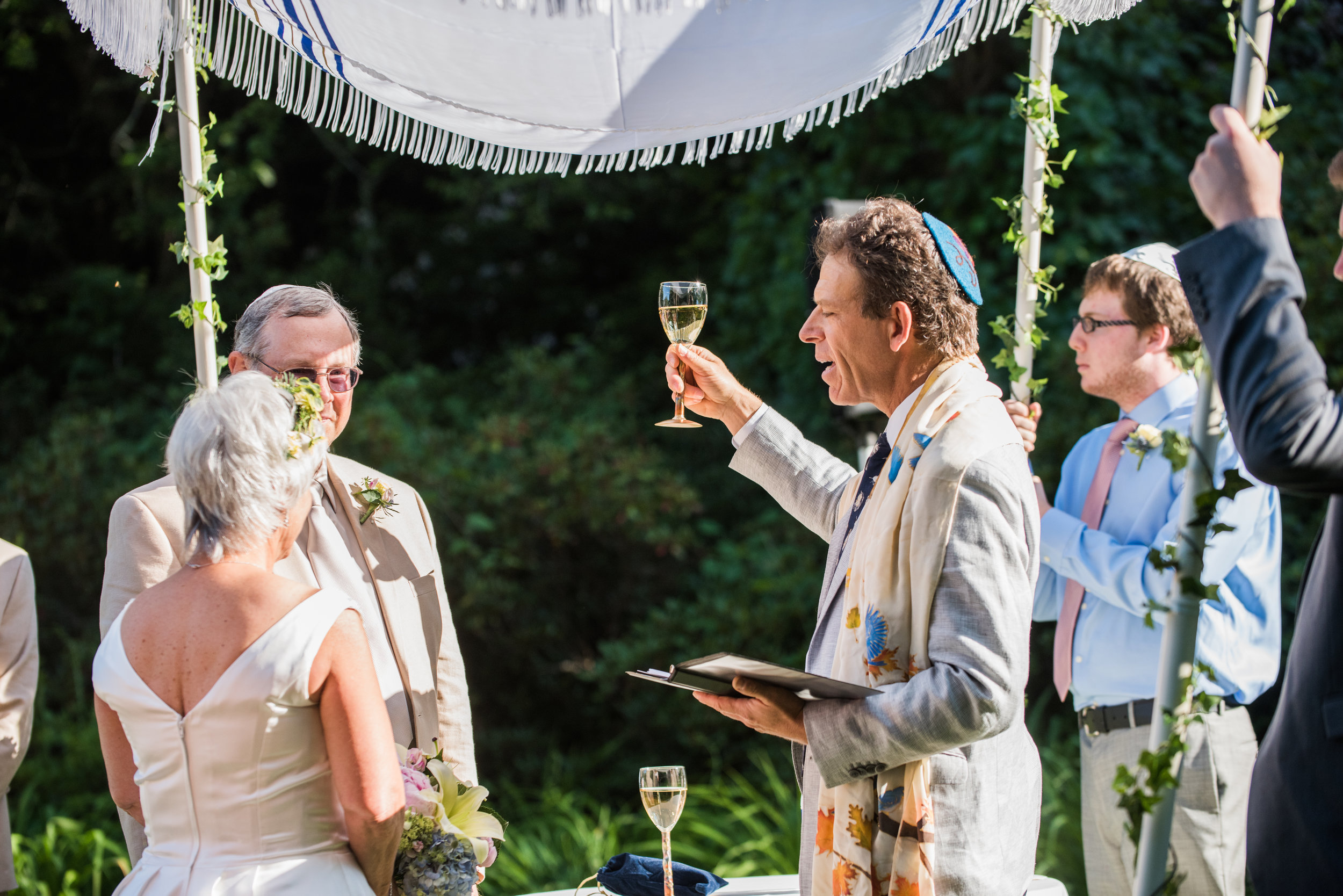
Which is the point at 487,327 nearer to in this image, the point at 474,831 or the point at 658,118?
the point at 658,118

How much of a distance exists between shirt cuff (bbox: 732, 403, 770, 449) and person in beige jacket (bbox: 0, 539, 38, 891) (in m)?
1.83

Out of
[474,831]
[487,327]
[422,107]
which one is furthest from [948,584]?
[487,327]

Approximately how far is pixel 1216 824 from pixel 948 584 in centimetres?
143

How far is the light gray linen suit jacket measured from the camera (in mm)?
1793

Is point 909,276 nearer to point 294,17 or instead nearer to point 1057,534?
point 1057,534

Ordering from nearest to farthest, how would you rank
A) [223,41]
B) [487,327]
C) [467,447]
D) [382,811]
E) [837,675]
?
[382,811], [837,675], [223,41], [467,447], [487,327]

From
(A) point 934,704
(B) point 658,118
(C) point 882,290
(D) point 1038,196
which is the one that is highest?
(B) point 658,118

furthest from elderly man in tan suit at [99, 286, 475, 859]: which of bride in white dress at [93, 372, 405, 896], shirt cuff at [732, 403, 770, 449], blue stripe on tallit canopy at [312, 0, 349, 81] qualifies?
shirt cuff at [732, 403, 770, 449]

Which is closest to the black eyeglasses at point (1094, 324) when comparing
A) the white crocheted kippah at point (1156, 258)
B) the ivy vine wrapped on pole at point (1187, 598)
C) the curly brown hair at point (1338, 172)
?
the white crocheted kippah at point (1156, 258)

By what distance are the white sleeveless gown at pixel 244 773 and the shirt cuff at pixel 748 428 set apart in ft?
3.72

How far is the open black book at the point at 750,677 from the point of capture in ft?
5.88

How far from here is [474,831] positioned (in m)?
2.12

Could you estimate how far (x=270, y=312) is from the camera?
102 inches

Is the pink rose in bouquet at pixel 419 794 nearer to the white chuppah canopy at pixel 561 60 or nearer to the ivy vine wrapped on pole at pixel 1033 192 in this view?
the white chuppah canopy at pixel 561 60
